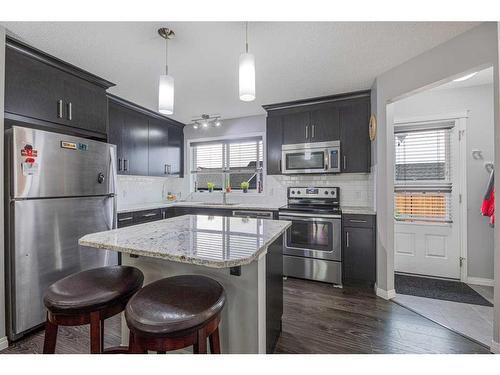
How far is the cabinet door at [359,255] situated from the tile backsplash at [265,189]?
0.65 meters

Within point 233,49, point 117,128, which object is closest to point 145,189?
point 117,128

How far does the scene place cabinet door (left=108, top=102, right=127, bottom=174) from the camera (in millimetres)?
2998

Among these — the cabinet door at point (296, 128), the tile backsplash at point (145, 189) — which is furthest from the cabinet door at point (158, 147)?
the cabinet door at point (296, 128)

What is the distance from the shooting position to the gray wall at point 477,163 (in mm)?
2793

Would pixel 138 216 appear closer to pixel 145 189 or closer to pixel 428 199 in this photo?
pixel 145 189

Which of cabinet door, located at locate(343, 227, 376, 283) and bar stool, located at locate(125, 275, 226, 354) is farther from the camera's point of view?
cabinet door, located at locate(343, 227, 376, 283)

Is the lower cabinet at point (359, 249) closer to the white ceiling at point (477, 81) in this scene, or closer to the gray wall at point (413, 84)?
the gray wall at point (413, 84)

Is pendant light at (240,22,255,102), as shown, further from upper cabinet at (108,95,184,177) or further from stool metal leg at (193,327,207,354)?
upper cabinet at (108,95,184,177)

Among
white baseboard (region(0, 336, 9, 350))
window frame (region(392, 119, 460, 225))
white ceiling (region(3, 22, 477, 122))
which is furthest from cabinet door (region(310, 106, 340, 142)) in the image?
white baseboard (region(0, 336, 9, 350))

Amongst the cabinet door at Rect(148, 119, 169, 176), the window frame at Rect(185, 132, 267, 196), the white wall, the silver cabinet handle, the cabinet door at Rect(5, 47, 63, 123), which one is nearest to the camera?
the white wall

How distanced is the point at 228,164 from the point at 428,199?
3.13m

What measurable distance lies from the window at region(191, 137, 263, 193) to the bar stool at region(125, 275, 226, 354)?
9.88ft

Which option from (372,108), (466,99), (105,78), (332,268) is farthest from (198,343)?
(466,99)
